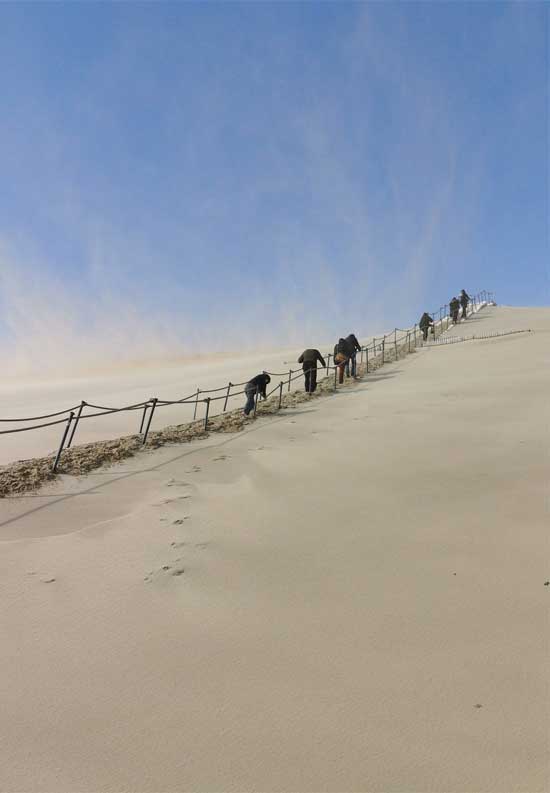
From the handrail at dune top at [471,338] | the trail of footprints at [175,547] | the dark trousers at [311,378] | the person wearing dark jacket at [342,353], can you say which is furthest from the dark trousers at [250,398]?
the handrail at dune top at [471,338]

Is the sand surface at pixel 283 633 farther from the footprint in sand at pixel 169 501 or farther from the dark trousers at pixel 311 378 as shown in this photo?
the dark trousers at pixel 311 378

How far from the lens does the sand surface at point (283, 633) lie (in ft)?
5.36

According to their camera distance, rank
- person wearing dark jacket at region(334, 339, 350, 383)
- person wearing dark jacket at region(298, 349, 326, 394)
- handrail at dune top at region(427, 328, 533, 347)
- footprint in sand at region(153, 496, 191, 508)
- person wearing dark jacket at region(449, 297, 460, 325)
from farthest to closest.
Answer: person wearing dark jacket at region(449, 297, 460, 325)
handrail at dune top at region(427, 328, 533, 347)
person wearing dark jacket at region(334, 339, 350, 383)
person wearing dark jacket at region(298, 349, 326, 394)
footprint in sand at region(153, 496, 191, 508)

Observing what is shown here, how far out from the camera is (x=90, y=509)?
4.38 m

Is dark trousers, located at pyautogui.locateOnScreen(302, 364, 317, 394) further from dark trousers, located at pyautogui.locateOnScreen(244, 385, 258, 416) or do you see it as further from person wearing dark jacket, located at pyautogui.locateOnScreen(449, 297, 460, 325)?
person wearing dark jacket, located at pyautogui.locateOnScreen(449, 297, 460, 325)

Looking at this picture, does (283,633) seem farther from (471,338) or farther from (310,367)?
(471,338)

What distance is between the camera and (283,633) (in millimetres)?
2324

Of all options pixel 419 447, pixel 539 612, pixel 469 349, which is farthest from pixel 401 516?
pixel 469 349

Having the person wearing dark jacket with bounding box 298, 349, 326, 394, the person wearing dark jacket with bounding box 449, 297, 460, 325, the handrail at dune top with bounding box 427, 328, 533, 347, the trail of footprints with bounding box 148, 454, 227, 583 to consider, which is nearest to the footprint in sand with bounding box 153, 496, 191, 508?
the trail of footprints with bounding box 148, 454, 227, 583

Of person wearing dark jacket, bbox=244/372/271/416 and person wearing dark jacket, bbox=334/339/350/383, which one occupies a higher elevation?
person wearing dark jacket, bbox=334/339/350/383

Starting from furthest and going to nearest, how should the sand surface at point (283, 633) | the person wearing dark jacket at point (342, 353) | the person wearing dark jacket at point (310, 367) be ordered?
the person wearing dark jacket at point (342, 353) < the person wearing dark jacket at point (310, 367) < the sand surface at point (283, 633)

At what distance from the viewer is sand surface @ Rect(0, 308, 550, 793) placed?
163 centimetres

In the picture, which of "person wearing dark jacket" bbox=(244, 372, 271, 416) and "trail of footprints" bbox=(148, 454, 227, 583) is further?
"person wearing dark jacket" bbox=(244, 372, 271, 416)

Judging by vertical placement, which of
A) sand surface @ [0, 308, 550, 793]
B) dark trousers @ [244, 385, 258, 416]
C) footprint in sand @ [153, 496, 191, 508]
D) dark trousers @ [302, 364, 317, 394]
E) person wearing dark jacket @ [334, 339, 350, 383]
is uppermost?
person wearing dark jacket @ [334, 339, 350, 383]
